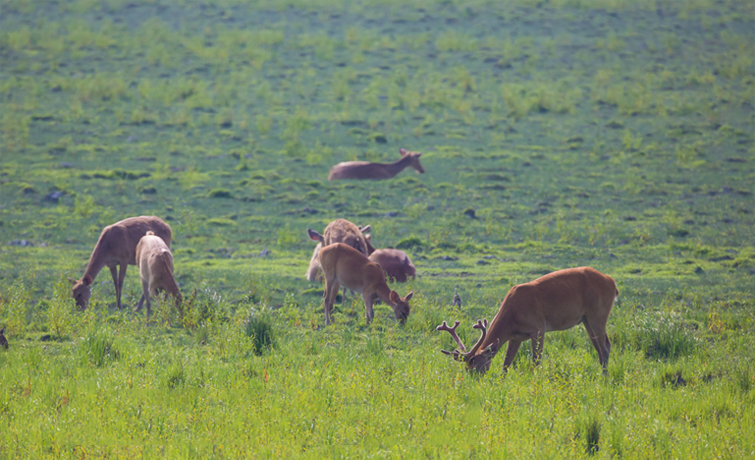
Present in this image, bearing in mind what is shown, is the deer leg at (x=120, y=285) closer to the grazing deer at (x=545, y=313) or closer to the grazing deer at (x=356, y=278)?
the grazing deer at (x=356, y=278)

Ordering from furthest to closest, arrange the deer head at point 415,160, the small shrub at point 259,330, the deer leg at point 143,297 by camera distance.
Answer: the deer head at point 415,160 → the deer leg at point 143,297 → the small shrub at point 259,330

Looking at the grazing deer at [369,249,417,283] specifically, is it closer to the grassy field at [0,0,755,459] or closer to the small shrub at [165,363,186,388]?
the grassy field at [0,0,755,459]

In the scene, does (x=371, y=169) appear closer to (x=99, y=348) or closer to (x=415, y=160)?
(x=415, y=160)

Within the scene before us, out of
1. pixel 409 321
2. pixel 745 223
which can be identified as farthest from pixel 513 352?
pixel 745 223

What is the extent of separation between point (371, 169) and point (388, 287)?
12.3 m

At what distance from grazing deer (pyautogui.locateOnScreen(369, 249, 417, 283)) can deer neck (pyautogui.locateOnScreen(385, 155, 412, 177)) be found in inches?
387

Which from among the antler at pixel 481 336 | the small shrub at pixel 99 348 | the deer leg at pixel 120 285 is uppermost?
the antler at pixel 481 336

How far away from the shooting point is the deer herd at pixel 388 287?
863cm

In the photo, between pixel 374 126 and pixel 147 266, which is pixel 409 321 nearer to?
pixel 147 266

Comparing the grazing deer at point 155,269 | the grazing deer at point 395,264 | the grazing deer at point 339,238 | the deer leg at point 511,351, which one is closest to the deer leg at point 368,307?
the grazing deer at point 395,264

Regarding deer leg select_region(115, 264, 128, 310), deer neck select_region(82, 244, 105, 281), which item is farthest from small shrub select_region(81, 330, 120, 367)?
deer neck select_region(82, 244, 105, 281)

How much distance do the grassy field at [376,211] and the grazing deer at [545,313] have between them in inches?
12.1

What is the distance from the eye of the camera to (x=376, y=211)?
20.4m

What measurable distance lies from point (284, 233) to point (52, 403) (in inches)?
421
